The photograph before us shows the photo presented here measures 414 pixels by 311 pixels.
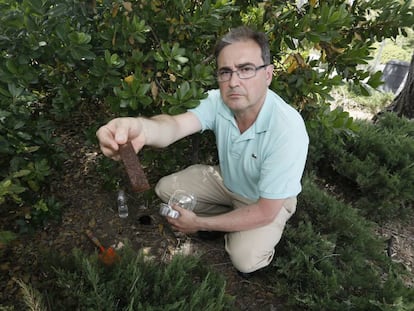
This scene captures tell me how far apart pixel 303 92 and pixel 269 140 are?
471 mm

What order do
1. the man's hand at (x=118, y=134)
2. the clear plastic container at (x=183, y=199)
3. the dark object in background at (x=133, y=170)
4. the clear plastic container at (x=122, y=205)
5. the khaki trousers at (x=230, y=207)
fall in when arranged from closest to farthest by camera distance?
the dark object in background at (x=133, y=170)
the man's hand at (x=118, y=134)
the khaki trousers at (x=230, y=207)
the clear plastic container at (x=183, y=199)
the clear plastic container at (x=122, y=205)

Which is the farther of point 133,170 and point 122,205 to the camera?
point 122,205

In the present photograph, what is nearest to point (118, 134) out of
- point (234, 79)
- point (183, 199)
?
point (234, 79)

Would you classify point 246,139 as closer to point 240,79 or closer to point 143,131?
point 240,79

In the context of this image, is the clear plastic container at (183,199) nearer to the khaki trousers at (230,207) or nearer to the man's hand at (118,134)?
the khaki trousers at (230,207)

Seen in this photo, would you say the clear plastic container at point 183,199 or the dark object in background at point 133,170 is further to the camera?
the clear plastic container at point 183,199

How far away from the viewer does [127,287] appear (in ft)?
6.38

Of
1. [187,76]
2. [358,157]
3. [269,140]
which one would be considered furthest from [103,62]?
[358,157]

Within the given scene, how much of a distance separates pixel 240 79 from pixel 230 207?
1366mm

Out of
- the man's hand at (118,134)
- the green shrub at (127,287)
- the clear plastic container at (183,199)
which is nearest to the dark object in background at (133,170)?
the man's hand at (118,134)

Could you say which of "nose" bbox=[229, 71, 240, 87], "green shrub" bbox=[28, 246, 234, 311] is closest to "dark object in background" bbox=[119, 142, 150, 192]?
"green shrub" bbox=[28, 246, 234, 311]

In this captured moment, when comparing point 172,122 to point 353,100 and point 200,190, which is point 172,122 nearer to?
point 200,190

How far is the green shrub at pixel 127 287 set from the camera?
6.04ft

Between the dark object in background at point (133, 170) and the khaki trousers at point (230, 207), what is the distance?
1.13 metres
